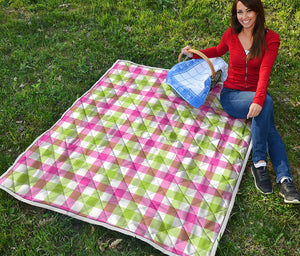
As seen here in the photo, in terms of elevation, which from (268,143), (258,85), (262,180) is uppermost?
(258,85)

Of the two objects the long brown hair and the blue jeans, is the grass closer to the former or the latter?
the blue jeans

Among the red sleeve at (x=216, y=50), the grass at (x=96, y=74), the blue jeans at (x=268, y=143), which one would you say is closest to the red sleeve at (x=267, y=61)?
the blue jeans at (x=268, y=143)

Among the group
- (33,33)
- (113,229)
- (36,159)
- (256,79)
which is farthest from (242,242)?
(33,33)

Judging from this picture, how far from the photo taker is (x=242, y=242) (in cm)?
287

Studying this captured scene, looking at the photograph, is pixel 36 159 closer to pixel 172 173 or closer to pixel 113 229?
pixel 113 229

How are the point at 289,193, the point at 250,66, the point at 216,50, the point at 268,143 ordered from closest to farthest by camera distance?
the point at 289,193 < the point at 268,143 < the point at 250,66 < the point at 216,50

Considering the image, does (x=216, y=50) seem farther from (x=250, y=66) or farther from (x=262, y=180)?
(x=262, y=180)

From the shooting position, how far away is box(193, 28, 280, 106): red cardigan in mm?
3273

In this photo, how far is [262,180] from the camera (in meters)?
3.21

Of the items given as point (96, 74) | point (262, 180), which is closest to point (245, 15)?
point (262, 180)

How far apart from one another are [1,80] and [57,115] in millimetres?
1219

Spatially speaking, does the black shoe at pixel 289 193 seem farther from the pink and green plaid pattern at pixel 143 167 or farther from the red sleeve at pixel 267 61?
the red sleeve at pixel 267 61

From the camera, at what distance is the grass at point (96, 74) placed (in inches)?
115

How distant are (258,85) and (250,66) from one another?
33 cm
